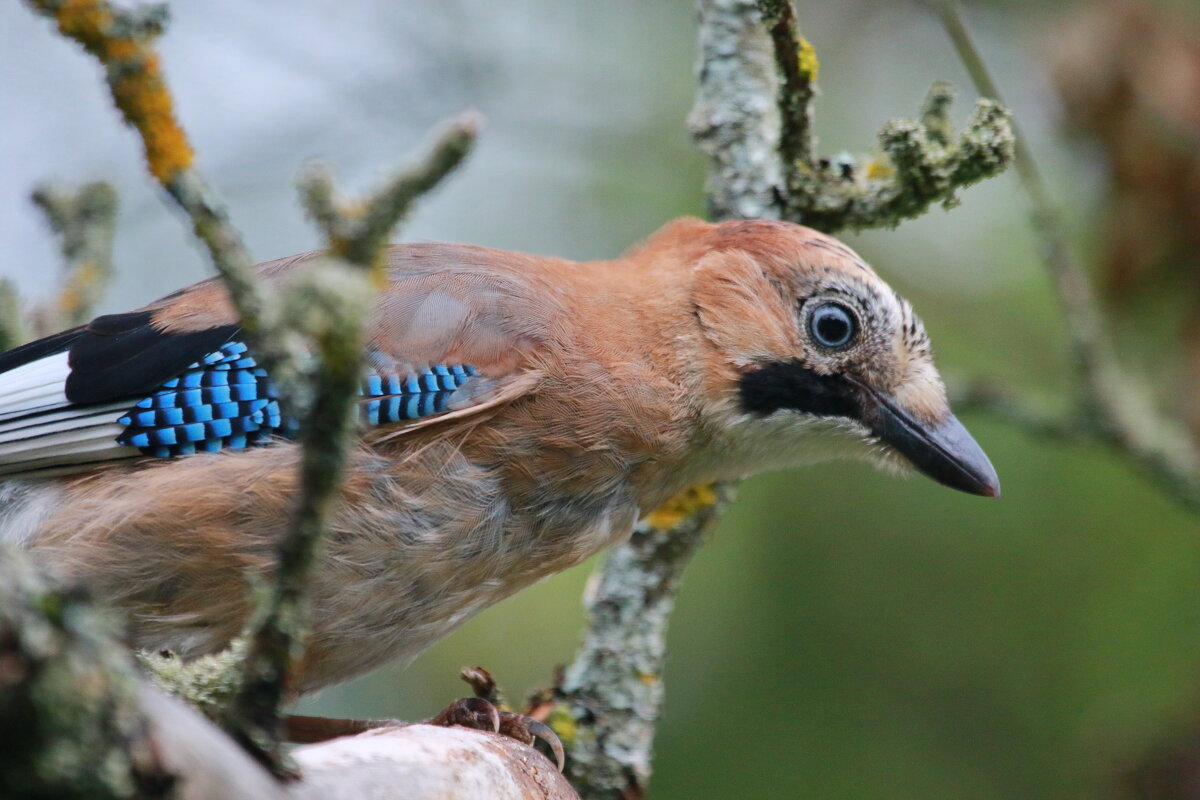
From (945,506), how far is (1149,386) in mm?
1067

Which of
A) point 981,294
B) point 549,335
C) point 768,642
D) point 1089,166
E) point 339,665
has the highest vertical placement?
point 1089,166

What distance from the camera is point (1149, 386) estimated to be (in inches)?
217

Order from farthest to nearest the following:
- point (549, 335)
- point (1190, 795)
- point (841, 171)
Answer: point (1190, 795), point (841, 171), point (549, 335)

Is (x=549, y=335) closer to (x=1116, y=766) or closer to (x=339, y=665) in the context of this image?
(x=339, y=665)

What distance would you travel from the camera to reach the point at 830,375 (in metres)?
3.66

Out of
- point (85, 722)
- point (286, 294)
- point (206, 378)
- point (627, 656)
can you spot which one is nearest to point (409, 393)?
point (206, 378)

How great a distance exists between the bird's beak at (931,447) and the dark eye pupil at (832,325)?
0.53ft

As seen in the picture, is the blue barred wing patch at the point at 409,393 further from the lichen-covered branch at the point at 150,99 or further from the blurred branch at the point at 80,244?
the blurred branch at the point at 80,244

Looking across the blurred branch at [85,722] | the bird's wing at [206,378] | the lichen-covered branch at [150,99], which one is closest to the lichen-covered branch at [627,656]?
the bird's wing at [206,378]

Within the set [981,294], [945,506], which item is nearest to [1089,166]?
[981,294]

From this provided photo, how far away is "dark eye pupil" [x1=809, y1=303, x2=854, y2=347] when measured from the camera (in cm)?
A: 366

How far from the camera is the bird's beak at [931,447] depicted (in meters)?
3.63

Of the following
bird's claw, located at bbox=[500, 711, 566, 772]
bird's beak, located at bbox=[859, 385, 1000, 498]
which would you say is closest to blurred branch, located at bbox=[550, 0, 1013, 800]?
bird's claw, located at bbox=[500, 711, 566, 772]

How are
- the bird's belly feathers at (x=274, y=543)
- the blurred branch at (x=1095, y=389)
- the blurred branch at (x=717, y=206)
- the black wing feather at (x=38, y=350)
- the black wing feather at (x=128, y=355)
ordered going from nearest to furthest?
1. the bird's belly feathers at (x=274, y=543)
2. the black wing feather at (x=128, y=355)
3. the black wing feather at (x=38, y=350)
4. the blurred branch at (x=717, y=206)
5. the blurred branch at (x=1095, y=389)
